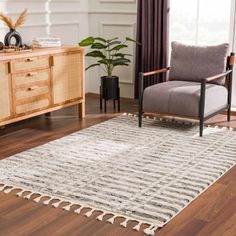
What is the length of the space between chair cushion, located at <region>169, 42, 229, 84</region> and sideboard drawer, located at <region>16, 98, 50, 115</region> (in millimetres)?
1362

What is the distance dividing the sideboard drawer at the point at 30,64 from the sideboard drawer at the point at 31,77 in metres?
0.05

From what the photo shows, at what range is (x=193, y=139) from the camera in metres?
4.16

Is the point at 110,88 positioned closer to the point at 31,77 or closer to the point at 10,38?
the point at 31,77

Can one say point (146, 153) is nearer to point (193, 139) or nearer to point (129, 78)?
point (193, 139)

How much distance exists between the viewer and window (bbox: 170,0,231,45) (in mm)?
5102

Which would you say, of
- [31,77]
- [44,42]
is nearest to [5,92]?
[31,77]

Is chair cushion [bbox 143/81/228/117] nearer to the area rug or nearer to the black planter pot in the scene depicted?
the area rug

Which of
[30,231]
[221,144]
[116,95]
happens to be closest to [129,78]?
[116,95]

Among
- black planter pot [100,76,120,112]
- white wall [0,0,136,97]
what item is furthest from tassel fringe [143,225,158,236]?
white wall [0,0,136,97]

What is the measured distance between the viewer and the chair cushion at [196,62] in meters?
4.62

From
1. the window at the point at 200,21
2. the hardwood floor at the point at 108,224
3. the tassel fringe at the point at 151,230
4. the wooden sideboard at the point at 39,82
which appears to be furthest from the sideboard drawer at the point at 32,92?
the tassel fringe at the point at 151,230

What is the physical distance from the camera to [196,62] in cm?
470

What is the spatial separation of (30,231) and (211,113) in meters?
2.45

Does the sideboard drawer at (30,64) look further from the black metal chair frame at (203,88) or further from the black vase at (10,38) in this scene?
the black metal chair frame at (203,88)
